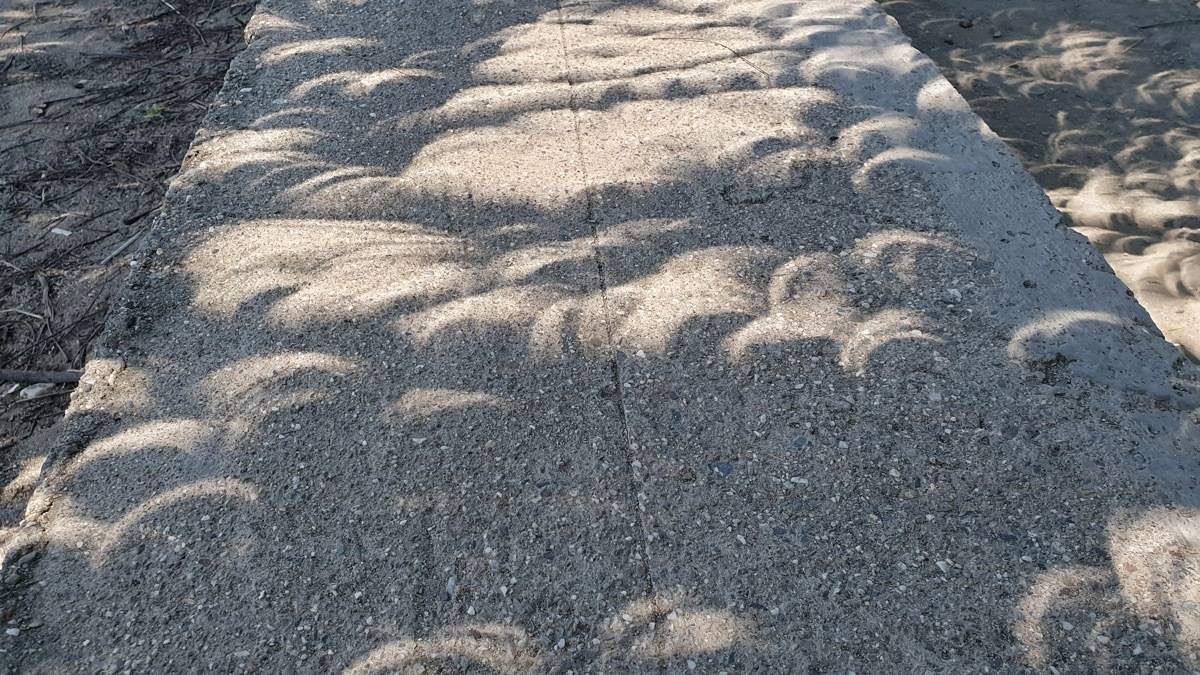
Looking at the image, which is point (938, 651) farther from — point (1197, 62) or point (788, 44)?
point (1197, 62)

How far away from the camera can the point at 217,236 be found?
8.04ft

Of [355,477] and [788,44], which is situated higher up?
[788,44]

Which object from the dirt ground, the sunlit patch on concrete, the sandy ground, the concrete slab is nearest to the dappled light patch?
the concrete slab

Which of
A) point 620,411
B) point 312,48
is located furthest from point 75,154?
point 620,411

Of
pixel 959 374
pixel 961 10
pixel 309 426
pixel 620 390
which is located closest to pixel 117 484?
pixel 309 426

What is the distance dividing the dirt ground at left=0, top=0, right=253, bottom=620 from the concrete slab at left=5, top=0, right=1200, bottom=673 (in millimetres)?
647

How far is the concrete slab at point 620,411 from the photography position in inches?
64.0

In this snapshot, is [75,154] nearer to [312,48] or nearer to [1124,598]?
[312,48]

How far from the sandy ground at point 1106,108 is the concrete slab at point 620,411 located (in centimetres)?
73

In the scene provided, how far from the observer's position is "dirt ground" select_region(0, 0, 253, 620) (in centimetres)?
278

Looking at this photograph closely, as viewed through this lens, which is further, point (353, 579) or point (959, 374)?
point (959, 374)

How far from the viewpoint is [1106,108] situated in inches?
144

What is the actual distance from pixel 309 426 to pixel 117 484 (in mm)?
399

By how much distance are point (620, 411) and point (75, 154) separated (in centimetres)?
283
